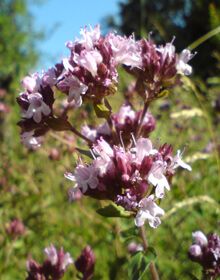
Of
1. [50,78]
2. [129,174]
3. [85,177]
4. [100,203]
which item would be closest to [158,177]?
[129,174]

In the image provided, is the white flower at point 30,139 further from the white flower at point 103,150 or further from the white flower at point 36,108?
the white flower at point 103,150

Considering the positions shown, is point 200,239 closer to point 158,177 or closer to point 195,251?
point 195,251

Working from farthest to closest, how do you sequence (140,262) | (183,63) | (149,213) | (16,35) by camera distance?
(16,35), (183,63), (140,262), (149,213)

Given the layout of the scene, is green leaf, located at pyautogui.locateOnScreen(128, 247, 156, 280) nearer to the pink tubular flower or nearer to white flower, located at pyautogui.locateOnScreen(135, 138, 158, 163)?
white flower, located at pyautogui.locateOnScreen(135, 138, 158, 163)

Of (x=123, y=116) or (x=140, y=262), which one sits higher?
(x=123, y=116)

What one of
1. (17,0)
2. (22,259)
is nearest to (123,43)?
(22,259)

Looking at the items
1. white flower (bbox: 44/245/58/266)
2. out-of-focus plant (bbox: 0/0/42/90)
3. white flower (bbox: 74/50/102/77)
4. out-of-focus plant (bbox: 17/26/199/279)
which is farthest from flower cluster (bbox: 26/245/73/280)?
out-of-focus plant (bbox: 0/0/42/90)

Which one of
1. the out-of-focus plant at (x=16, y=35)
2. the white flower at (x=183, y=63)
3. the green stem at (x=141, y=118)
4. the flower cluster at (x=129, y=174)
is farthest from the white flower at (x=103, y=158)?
the out-of-focus plant at (x=16, y=35)
